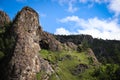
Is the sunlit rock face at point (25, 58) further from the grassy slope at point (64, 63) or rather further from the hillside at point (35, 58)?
the grassy slope at point (64, 63)

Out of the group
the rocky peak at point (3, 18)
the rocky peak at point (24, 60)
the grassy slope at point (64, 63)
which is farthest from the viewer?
the rocky peak at point (3, 18)

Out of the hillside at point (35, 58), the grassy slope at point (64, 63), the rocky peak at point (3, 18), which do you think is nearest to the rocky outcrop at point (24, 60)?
the hillside at point (35, 58)

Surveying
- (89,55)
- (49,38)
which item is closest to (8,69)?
(49,38)

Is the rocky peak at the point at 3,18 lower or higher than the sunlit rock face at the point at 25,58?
higher

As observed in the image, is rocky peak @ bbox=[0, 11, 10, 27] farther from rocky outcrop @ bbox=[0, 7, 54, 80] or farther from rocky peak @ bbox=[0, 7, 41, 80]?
rocky peak @ bbox=[0, 7, 41, 80]

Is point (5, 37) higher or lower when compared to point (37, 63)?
higher

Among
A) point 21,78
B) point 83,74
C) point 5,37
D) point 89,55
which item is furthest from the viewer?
point 89,55

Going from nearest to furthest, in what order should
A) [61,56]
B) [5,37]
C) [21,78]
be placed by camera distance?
[21,78] < [5,37] < [61,56]

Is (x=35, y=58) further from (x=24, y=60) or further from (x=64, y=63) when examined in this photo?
(x=64, y=63)

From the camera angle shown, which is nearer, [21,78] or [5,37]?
[21,78]

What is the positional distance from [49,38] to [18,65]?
64845mm

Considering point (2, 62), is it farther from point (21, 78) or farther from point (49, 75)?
point (49, 75)

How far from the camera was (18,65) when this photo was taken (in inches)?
3314

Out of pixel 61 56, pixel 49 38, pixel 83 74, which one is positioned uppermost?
pixel 49 38
